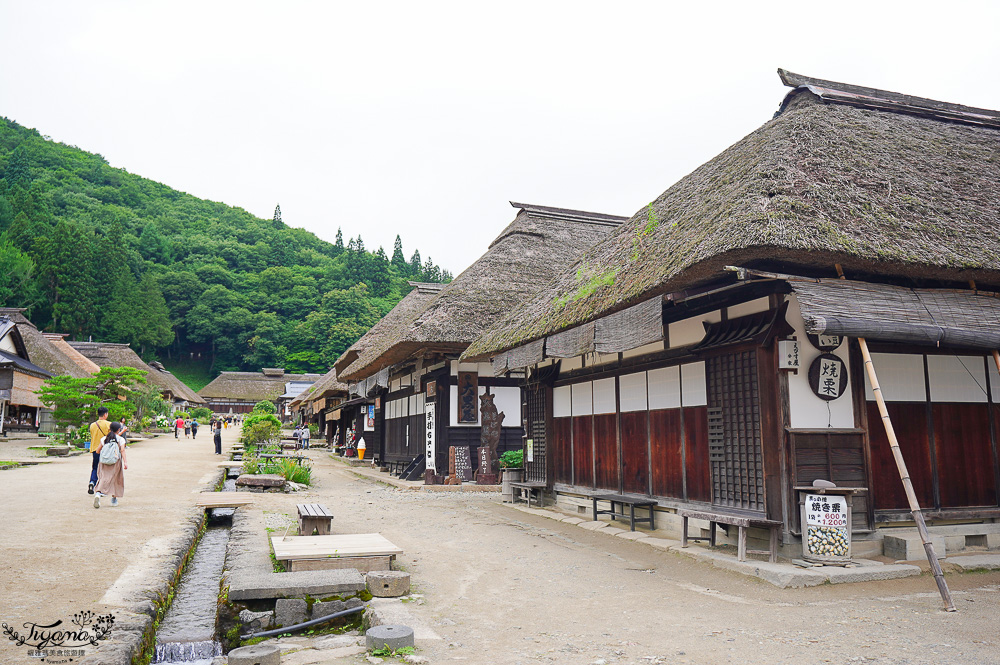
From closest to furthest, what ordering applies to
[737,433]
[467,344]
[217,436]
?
[737,433] → [467,344] → [217,436]

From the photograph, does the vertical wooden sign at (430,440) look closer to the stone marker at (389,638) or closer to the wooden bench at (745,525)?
the wooden bench at (745,525)

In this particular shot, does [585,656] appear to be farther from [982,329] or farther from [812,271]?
[982,329]

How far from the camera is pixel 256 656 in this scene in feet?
12.1

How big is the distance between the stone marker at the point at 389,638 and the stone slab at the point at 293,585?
893mm

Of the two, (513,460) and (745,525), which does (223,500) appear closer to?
(513,460)

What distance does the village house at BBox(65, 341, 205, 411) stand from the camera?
4399 centimetres

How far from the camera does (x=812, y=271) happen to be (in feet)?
20.9

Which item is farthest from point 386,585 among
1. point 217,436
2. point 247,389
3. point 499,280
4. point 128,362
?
point 247,389

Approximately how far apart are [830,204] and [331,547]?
6.00 meters

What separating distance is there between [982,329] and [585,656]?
16.3 feet

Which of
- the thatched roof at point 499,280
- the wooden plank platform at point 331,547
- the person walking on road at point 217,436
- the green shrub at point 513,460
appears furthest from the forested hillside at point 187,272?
the wooden plank platform at point 331,547

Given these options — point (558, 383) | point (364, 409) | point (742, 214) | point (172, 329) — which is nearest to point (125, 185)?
point (172, 329)

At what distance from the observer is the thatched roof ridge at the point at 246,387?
6116 centimetres

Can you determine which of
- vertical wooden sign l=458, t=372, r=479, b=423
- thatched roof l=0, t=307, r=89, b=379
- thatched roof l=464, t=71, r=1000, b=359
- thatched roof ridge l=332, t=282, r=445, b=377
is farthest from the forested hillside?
thatched roof l=464, t=71, r=1000, b=359
